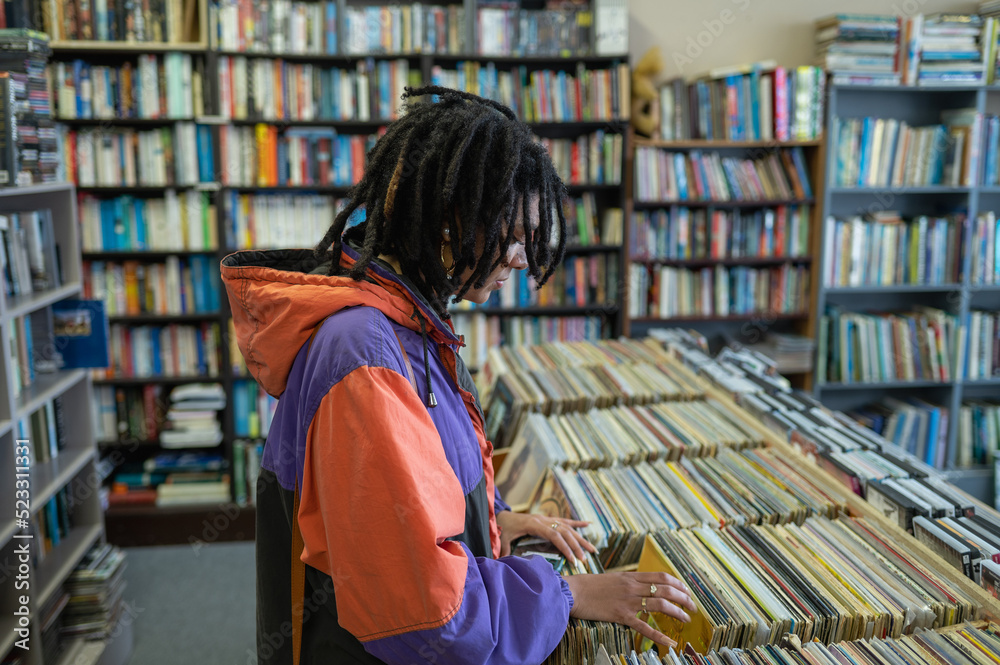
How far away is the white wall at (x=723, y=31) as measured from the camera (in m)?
3.41

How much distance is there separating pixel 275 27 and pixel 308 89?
0.90ft

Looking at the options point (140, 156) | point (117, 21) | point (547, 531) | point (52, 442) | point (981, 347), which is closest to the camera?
point (547, 531)

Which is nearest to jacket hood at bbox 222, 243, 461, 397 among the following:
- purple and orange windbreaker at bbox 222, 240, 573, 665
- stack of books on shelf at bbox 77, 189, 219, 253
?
purple and orange windbreaker at bbox 222, 240, 573, 665

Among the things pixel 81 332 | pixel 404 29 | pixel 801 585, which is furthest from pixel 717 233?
pixel 81 332

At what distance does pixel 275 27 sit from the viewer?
2990 mm

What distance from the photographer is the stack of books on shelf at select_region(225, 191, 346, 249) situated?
3143 mm

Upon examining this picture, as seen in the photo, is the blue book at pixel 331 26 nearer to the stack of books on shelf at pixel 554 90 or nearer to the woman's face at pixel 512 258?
the stack of books on shelf at pixel 554 90

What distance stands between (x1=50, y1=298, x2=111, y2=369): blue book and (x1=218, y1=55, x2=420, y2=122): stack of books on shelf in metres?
1.20

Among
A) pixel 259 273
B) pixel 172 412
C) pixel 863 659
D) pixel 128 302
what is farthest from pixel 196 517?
pixel 863 659

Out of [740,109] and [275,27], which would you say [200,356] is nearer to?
[275,27]

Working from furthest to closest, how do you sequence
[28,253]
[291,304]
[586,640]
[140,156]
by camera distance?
[140,156]
[28,253]
[586,640]
[291,304]

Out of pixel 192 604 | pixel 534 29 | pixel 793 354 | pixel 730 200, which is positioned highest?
pixel 534 29

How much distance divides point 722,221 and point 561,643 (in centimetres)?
274

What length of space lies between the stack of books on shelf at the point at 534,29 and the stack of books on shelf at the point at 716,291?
1.06m
